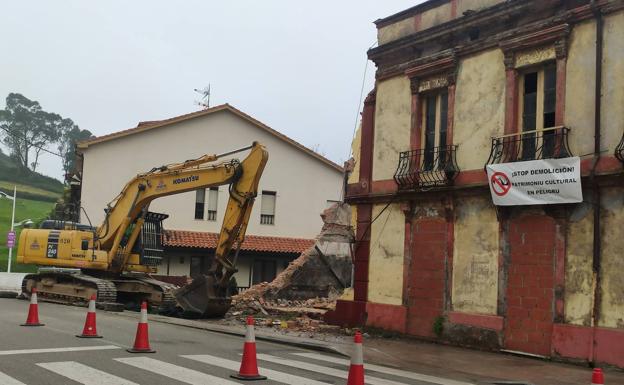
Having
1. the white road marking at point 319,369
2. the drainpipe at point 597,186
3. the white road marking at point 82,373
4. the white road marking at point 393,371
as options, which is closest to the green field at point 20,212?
the white road marking at point 393,371

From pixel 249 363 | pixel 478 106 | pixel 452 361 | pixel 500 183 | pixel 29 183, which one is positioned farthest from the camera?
pixel 29 183

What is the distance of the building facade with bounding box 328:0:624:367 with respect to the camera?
1229 centimetres

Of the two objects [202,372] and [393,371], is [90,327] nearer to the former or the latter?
[202,372]

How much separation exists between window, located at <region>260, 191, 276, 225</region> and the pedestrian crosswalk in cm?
2499

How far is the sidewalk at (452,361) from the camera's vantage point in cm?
1055

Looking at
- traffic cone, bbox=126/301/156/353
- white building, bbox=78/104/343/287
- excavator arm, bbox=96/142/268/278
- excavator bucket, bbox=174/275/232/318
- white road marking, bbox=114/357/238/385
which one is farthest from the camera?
white building, bbox=78/104/343/287

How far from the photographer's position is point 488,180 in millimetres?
14055

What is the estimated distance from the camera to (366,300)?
56.6ft

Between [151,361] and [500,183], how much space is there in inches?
320

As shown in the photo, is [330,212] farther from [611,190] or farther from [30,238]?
[611,190]

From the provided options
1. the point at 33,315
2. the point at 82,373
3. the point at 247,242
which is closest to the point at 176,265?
the point at 247,242

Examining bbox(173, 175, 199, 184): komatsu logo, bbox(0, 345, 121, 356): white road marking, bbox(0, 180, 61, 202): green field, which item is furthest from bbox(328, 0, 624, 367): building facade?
bbox(0, 180, 61, 202): green field

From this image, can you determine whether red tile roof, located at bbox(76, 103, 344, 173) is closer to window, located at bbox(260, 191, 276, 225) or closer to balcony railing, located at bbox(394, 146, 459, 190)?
window, located at bbox(260, 191, 276, 225)

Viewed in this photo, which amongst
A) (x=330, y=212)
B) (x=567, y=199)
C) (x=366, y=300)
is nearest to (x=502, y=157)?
(x=567, y=199)
